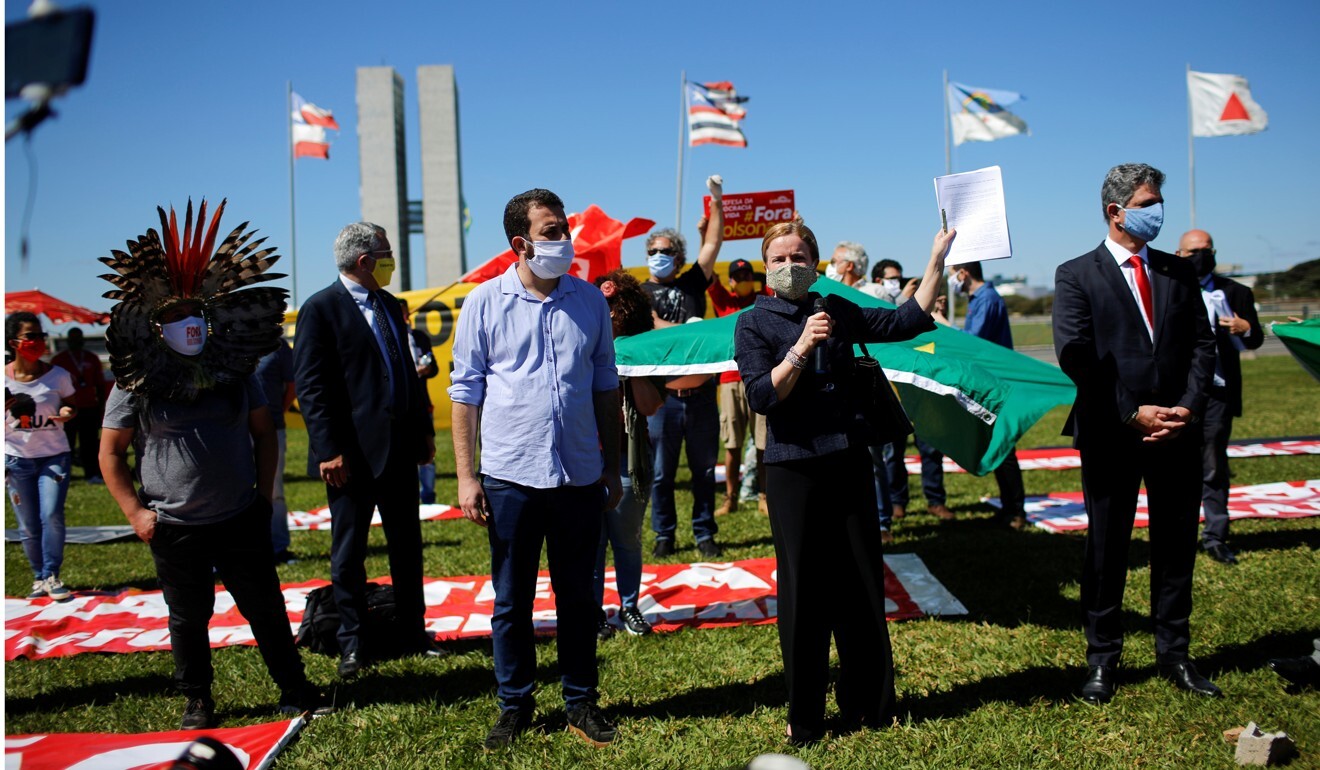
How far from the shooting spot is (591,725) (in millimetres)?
3861

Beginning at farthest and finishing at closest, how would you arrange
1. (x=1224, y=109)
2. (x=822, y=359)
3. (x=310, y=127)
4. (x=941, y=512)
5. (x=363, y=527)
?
(x=310, y=127)
(x=1224, y=109)
(x=941, y=512)
(x=363, y=527)
(x=822, y=359)

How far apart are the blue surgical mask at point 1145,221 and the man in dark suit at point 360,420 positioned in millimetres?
3602

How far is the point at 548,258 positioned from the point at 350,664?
2549 millimetres

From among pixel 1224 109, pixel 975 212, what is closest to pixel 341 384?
pixel 975 212

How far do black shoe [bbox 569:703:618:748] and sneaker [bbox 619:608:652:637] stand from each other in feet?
4.28

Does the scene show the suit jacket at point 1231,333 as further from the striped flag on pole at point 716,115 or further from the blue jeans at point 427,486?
the striped flag on pole at point 716,115

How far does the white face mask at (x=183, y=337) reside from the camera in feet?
12.9

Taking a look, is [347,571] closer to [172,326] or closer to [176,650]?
[176,650]

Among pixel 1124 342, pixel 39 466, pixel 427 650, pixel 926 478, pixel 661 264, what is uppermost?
pixel 661 264

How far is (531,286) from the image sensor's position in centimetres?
379

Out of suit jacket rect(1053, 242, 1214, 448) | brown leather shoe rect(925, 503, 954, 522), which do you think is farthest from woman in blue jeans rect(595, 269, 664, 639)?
brown leather shoe rect(925, 503, 954, 522)

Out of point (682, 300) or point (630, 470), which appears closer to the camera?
point (630, 470)

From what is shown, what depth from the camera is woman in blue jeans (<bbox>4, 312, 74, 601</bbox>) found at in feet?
22.0

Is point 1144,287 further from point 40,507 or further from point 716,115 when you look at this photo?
point 716,115
